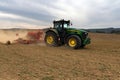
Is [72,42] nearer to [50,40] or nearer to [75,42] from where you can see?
[75,42]

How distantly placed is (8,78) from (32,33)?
14.4 m

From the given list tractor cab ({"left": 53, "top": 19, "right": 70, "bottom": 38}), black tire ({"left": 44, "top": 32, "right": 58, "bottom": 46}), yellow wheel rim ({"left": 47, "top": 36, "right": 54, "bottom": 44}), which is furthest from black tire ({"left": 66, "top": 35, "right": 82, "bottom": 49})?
yellow wheel rim ({"left": 47, "top": 36, "right": 54, "bottom": 44})

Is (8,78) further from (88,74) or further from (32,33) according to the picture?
(32,33)

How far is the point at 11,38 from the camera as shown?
86.4ft

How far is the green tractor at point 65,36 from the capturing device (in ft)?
69.1

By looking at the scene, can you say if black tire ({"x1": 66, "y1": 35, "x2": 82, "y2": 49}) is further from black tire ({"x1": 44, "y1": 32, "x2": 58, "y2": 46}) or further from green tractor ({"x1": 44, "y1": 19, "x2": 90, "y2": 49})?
black tire ({"x1": 44, "y1": 32, "x2": 58, "y2": 46})

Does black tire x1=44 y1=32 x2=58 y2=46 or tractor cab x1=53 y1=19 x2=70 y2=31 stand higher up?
tractor cab x1=53 y1=19 x2=70 y2=31

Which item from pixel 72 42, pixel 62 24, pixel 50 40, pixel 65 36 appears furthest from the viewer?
pixel 50 40

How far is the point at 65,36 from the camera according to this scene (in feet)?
71.0

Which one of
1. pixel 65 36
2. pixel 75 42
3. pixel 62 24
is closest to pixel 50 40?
pixel 65 36

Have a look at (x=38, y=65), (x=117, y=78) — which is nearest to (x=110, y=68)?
(x=117, y=78)

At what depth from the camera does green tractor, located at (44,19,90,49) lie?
69.1 ft

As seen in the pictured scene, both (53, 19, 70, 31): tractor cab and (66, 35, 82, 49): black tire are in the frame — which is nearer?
(66, 35, 82, 49): black tire

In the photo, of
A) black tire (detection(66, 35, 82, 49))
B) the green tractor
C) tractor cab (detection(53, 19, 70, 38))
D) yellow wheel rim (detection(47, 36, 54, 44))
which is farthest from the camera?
yellow wheel rim (detection(47, 36, 54, 44))
